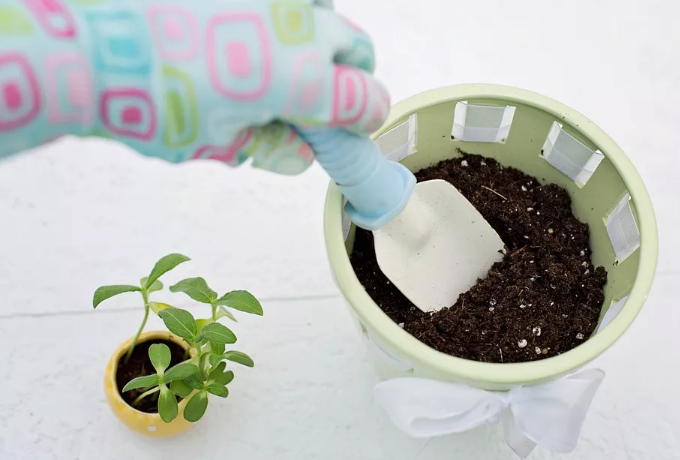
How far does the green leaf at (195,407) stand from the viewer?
77 centimetres

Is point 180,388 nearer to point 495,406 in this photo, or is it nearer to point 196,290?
point 196,290

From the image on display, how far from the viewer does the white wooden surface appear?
901 millimetres

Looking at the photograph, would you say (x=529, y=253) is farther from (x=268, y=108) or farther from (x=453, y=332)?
(x=268, y=108)

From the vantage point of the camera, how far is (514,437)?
0.78 metres

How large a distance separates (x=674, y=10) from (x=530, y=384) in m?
0.84

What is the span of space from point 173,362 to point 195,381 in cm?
7

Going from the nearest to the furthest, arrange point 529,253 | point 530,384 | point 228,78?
1. point 228,78
2. point 530,384
3. point 529,253

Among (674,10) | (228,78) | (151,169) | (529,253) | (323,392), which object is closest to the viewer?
(228,78)

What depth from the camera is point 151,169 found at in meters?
1.07

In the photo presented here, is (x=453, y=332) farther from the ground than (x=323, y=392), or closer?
farther from the ground

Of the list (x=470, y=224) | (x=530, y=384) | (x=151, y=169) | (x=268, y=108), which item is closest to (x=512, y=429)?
(x=530, y=384)

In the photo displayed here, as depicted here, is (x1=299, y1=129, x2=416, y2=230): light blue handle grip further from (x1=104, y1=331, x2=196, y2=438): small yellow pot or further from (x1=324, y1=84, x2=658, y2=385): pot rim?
(x1=104, y1=331, x2=196, y2=438): small yellow pot

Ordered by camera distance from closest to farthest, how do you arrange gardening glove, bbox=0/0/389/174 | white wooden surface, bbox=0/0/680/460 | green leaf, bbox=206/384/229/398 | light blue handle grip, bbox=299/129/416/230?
1. gardening glove, bbox=0/0/389/174
2. light blue handle grip, bbox=299/129/416/230
3. green leaf, bbox=206/384/229/398
4. white wooden surface, bbox=0/0/680/460

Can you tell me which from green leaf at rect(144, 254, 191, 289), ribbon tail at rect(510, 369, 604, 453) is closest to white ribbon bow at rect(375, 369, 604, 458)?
ribbon tail at rect(510, 369, 604, 453)
